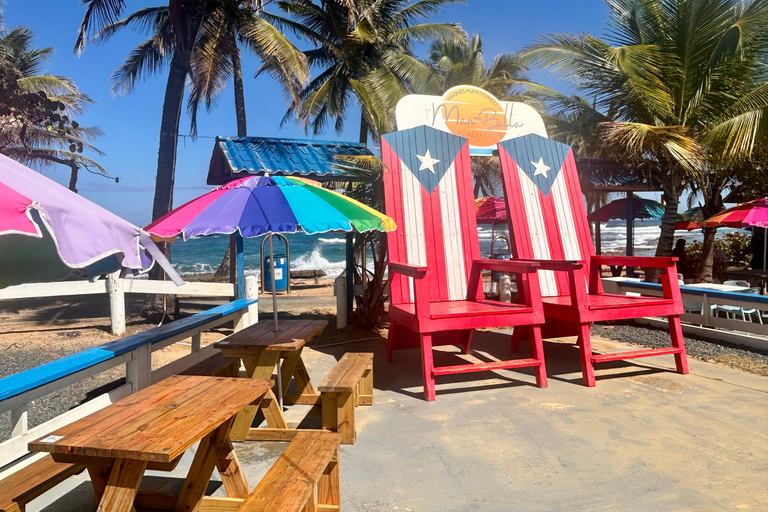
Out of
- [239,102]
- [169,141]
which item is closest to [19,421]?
[169,141]

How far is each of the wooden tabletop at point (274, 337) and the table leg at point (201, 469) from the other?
1109mm

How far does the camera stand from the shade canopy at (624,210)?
12.8 meters

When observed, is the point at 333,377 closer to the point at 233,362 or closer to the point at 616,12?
the point at 233,362

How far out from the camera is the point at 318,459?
2080mm

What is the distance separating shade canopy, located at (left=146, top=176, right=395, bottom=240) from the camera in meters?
2.96

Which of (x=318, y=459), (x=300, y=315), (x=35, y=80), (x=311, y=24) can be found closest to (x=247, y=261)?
(x=35, y=80)

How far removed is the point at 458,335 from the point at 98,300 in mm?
9458

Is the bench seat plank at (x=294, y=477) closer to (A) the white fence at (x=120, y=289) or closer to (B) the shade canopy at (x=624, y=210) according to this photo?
(A) the white fence at (x=120, y=289)

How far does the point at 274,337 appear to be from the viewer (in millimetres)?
3562

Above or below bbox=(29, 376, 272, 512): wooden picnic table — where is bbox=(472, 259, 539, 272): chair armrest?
above

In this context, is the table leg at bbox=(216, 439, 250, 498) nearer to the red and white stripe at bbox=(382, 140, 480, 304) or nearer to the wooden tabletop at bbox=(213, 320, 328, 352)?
the wooden tabletop at bbox=(213, 320, 328, 352)

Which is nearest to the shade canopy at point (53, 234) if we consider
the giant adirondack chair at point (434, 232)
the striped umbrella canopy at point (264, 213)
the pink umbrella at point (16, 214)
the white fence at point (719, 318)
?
the pink umbrella at point (16, 214)

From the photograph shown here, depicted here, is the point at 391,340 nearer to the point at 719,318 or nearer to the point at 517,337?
the point at 517,337

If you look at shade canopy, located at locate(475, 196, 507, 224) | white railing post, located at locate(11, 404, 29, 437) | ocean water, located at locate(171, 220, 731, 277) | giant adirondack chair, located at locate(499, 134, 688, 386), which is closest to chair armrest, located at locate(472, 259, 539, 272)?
giant adirondack chair, located at locate(499, 134, 688, 386)
